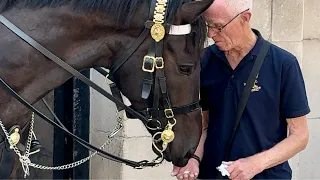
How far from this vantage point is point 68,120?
4.00 meters

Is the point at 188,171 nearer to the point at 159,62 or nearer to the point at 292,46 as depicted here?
the point at 159,62

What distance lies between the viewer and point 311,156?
455 centimetres

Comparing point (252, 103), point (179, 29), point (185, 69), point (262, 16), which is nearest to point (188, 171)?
point (252, 103)

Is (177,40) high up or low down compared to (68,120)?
up

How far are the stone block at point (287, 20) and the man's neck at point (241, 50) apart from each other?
62.1 inches

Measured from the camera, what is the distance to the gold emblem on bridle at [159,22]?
89.7 inches

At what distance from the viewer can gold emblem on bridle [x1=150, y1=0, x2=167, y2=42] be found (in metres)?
2.28

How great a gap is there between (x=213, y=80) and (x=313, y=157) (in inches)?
82.6

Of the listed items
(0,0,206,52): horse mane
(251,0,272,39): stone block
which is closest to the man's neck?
(0,0,206,52): horse mane

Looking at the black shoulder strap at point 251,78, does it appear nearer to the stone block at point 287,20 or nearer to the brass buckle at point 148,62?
the brass buckle at point 148,62

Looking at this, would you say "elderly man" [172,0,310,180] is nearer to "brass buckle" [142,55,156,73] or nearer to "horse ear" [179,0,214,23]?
"horse ear" [179,0,214,23]

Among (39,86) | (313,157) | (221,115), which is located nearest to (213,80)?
(221,115)

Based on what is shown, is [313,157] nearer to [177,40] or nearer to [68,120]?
[68,120]

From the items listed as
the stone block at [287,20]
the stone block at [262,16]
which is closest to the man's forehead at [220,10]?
the stone block at [262,16]
